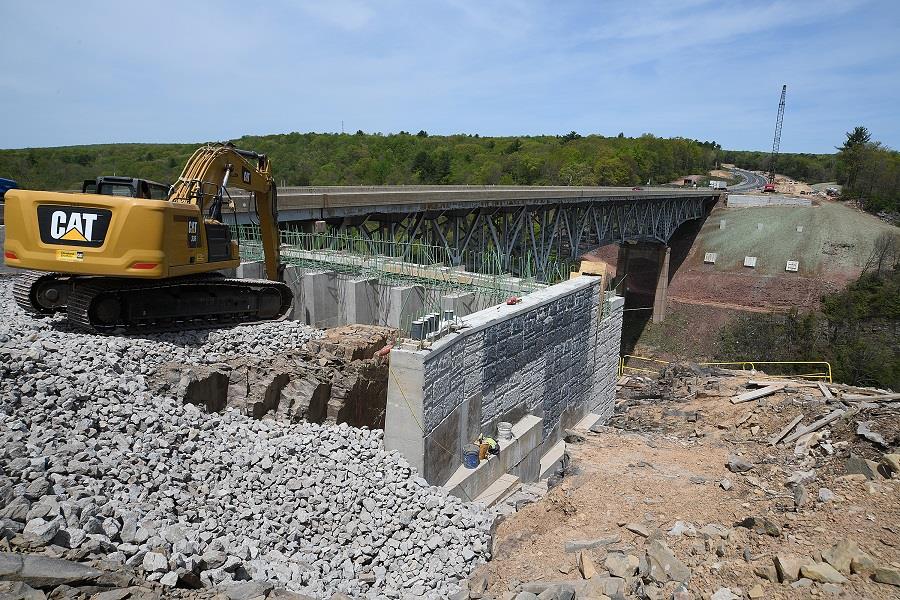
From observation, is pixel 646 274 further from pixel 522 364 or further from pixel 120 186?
pixel 120 186

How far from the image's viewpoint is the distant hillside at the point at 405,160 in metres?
61.7

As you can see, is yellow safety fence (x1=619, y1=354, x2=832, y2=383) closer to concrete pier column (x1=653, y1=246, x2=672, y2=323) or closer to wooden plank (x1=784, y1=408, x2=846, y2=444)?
wooden plank (x1=784, y1=408, x2=846, y2=444)

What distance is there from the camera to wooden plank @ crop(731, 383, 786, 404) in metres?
16.5

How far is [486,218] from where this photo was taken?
95.5 feet

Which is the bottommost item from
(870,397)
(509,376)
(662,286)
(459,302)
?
(662,286)

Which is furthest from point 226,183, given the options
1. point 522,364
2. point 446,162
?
point 446,162

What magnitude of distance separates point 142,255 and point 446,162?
79.2 meters

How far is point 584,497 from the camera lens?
32.0ft

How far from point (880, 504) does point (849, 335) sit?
114 ft

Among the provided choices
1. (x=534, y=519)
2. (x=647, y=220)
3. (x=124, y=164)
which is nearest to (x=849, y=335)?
(x=647, y=220)

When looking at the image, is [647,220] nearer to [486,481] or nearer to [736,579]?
[486,481]

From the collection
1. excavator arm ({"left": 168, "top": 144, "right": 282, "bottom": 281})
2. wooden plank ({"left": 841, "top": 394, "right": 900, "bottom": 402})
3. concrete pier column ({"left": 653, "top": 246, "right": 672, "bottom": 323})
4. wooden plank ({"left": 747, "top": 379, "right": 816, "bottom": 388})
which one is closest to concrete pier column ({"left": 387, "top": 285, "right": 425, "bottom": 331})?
excavator arm ({"left": 168, "top": 144, "right": 282, "bottom": 281})

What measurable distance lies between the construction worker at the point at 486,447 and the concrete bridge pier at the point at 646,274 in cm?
4376

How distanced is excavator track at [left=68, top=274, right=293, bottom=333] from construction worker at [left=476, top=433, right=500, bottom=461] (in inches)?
189
